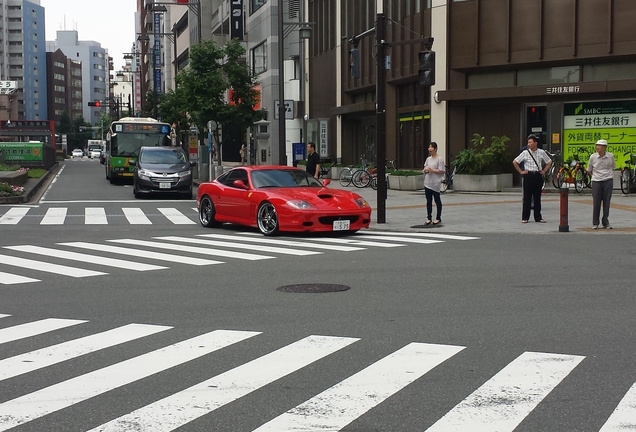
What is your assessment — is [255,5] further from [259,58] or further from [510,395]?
[510,395]

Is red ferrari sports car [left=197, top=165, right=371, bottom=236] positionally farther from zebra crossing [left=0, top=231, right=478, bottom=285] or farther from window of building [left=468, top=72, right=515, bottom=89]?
window of building [left=468, top=72, right=515, bottom=89]

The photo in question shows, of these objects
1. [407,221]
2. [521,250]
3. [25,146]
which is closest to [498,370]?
[521,250]

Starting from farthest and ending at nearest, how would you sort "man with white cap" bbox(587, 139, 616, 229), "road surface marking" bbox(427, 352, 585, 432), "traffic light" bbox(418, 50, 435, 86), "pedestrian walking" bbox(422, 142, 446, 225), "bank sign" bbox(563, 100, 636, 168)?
"bank sign" bbox(563, 100, 636, 168), "traffic light" bbox(418, 50, 435, 86), "pedestrian walking" bbox(422, 142, 446, 225), "man with white cap" bbox(587, 139, 616, 229), "road surface marking" bbox(427, 352, 585, 432)

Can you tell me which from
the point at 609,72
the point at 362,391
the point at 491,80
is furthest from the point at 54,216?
the point at 362,391

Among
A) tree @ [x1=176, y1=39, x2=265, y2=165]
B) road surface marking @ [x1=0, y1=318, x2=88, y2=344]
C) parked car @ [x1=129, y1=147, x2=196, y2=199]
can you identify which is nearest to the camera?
road surface marking @ [x1=0, y1=318, x2=88, y2=344]

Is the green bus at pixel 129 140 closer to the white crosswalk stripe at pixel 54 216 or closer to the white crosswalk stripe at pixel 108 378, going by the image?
the white crosswalk stripe at pixel 54 216

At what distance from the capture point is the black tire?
64.4ft

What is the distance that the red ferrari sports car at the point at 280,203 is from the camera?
16984 mm

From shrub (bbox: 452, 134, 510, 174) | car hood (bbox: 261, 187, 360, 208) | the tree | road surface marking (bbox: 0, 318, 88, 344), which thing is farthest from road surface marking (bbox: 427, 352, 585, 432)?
the tree

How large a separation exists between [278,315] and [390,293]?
176cm

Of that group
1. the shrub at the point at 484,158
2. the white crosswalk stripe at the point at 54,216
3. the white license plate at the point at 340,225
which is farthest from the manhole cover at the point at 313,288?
the shrub at the point at 484,158

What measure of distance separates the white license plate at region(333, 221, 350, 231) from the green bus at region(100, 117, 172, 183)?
86.6 ft

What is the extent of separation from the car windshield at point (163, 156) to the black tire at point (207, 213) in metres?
13.3

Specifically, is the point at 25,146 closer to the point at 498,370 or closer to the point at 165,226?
the point at 165,226
